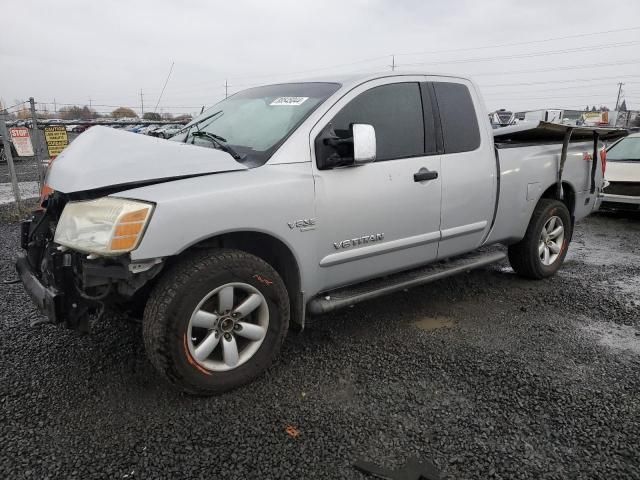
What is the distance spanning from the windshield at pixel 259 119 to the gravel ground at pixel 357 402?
54.1 inches

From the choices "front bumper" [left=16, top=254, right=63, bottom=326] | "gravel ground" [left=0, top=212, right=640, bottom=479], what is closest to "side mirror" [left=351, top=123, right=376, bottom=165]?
"gravel ground" [left=0, top=212, right=640, bottom=479]

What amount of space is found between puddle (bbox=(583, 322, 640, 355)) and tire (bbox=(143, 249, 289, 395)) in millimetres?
2385

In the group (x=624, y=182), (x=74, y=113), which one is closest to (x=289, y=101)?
(x=624, y=182)

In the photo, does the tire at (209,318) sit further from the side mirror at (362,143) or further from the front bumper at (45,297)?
the side mirror at (362,143)

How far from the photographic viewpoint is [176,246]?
2361 millimetres

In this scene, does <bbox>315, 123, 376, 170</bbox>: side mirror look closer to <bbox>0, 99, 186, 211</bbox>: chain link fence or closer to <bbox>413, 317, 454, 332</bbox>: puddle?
<bbox>413, 317, 454, 332</bbox>: puddle

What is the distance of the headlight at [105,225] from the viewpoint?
2.25 metres

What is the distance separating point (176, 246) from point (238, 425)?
95 cm

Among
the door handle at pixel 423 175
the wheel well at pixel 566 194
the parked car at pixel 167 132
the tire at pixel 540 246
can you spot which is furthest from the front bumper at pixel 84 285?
the wheel well at pixel 566 194

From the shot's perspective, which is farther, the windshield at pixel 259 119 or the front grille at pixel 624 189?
the front grille at pixel 624 189

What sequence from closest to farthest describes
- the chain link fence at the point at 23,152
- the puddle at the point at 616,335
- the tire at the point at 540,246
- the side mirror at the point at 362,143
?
the side mirror at the point at 362,143 < the puddle at the point at 616,335 < the tire at the point at 540,246 < the chain link fence at the point at 23,152

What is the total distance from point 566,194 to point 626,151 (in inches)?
181

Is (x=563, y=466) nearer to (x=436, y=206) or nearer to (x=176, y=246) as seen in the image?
(x=436, y=206)

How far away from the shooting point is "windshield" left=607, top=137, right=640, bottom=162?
7.99 meters
